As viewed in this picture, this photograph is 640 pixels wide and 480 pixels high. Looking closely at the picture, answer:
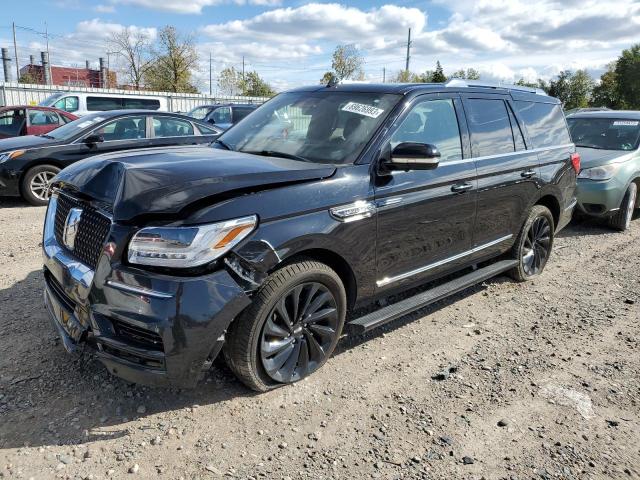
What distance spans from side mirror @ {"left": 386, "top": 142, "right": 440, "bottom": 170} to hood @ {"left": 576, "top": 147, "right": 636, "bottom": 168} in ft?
17.6

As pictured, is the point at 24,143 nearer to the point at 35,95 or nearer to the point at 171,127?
the point at 171,127

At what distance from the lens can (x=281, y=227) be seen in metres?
2.78

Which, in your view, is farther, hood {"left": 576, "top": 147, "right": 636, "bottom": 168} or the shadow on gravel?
the shadow on gravel

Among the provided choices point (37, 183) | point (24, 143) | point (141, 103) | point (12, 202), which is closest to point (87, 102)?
point (141, 103)

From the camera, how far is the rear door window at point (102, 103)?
54.5 feet

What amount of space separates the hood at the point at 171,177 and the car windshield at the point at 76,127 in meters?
5.58

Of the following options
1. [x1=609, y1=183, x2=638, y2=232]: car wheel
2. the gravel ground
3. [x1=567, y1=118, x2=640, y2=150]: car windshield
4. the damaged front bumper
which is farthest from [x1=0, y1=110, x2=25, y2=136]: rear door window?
[x1=609, y1=183, x2=638, y2=232]: car wheel

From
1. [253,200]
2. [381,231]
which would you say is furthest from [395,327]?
[253,200]

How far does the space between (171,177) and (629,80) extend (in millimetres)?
50983

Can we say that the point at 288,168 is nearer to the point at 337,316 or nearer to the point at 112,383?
the point at 337,316

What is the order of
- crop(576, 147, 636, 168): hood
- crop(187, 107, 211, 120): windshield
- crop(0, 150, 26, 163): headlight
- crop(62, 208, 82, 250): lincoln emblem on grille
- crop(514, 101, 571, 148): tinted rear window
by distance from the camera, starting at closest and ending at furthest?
crop(62, 208, 82, 250): lincoln emblem on grille < crop(514, 101, 571, 148): tinted rear window < crop(576, 147, 636, 168): hood < crop(0, 150, 26, 163): headlight < crop(187, 107, 211, 120): windshield

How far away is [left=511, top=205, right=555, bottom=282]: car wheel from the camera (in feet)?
16.3

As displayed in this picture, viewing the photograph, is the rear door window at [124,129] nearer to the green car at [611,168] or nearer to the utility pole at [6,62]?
the green car at [611,168]

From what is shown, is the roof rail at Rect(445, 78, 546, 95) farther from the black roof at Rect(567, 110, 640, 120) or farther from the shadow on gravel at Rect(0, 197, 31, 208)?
the shadow on gravel at Rect(0, 197, 31, 208)
